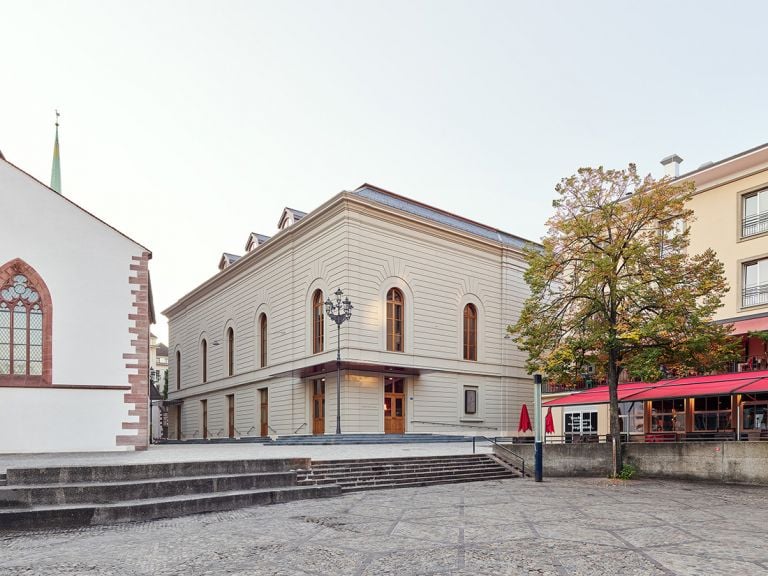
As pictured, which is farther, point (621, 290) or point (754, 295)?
point (754, 295)

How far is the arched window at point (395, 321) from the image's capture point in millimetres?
32094

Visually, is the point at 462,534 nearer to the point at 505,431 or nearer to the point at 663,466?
the point at 663,466

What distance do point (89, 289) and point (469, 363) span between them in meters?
20.7

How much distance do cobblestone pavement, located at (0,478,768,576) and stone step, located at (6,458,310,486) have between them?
1651 mm

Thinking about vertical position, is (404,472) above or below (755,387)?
below

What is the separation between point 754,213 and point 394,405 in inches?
705

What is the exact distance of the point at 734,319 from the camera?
24.0 m

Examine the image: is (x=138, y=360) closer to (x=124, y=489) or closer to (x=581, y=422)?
(x=124, y=489)

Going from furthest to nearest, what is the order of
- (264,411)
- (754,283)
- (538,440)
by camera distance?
(264,411)
(754,283)
(538,440)

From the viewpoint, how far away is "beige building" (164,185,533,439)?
30.7 m

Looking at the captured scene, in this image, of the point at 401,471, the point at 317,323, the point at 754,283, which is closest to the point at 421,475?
the point at 401,471

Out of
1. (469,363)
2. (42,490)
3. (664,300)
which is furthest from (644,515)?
(469,363)

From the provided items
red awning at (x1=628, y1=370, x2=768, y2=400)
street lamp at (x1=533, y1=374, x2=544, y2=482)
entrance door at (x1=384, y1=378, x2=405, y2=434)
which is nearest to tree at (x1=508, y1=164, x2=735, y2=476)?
street lamp at (x1=533, y1=374, x2=544, y2=482)

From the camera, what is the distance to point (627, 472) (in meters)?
18.3
